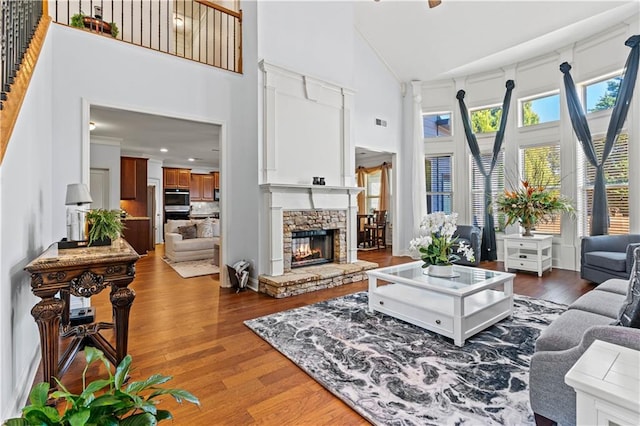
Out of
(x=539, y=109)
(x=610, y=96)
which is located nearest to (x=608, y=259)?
(x=610, y=96)

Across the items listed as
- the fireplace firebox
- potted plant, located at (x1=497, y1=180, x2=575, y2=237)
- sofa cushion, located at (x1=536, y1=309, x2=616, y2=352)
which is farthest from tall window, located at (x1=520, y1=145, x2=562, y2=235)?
sofa cushion, located at (x1=536, y1=309, x2=616, y2=352)

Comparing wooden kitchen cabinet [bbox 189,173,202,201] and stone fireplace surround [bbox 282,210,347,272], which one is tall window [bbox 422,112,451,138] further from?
wooden kitchen cabinet [bbox 189,173,202,201]

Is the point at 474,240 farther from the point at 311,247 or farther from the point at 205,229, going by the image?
the point at 205,229

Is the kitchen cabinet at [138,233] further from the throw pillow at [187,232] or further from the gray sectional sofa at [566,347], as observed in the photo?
the gray sectional sofa at [566,347]

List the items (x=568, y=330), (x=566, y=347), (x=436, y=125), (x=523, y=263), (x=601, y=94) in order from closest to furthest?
(x=566, y=347), (x=568, y=330), (x=601, y=94), (x=523, y=263), (x=436, y=125)

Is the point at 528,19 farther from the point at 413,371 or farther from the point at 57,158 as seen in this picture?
the point at 57,158

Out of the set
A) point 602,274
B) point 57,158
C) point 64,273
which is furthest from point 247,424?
point 602,274

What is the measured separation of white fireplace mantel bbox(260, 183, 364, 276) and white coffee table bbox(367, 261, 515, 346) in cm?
155

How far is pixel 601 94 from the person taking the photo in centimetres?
507

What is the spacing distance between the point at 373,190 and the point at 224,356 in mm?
7753

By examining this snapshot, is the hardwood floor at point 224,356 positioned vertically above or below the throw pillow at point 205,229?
below

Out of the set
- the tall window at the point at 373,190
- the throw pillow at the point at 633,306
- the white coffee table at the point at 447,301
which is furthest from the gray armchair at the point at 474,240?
the throw pillow at the point at 633,306

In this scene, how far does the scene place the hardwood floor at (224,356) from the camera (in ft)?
5.88

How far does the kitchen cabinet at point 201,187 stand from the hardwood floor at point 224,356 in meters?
6.17
